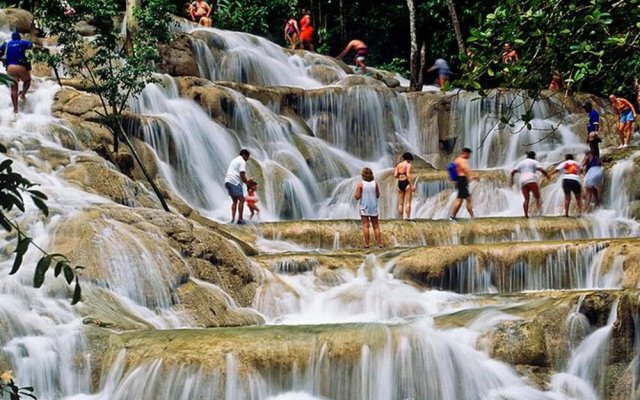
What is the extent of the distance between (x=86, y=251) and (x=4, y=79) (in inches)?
391

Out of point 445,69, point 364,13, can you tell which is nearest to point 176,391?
point 445,69

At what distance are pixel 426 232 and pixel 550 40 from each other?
11.7 metres

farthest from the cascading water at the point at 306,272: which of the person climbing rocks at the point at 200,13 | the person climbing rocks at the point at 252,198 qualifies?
the person climbing rocks at the point at 200,13

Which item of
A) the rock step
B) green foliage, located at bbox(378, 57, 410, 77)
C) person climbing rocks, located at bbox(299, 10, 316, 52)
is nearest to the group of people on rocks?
the rock step

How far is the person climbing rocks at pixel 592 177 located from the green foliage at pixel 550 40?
1314cm

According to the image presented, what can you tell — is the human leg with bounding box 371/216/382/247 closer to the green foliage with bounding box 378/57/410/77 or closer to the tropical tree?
the tropical tree

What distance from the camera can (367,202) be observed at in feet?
55.3

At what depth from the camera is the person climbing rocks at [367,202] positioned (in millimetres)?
16859

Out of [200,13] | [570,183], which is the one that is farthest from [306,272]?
[200,13]

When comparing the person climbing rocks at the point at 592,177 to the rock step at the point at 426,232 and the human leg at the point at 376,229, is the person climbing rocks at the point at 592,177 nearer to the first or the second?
the rock step at the point at 426,232

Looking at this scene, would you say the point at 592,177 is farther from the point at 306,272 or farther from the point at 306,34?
the point at 306,34

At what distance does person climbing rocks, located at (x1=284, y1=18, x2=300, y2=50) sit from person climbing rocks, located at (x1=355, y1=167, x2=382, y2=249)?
17798mm

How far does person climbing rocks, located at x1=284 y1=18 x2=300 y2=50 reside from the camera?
34312mm

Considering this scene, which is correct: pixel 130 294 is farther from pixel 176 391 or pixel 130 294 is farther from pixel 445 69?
pixel 445 69
